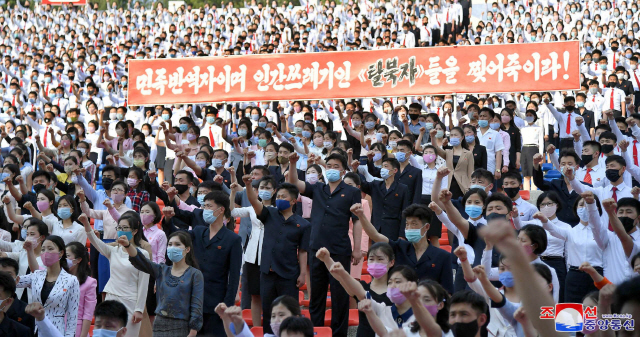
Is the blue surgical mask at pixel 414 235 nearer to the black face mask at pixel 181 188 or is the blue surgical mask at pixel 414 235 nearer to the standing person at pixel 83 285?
the standing person at pixel 83 285

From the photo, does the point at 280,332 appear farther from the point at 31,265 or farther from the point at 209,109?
the point at 209,109

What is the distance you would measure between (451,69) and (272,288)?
634cm

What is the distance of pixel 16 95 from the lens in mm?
17156

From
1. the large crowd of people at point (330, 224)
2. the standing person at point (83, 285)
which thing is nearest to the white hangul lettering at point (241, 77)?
the large crowd of people at point (330, 224)

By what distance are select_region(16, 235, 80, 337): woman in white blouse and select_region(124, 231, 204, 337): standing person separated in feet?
1.78

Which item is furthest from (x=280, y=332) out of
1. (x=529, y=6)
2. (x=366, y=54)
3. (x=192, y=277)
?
(x=529, y=6)

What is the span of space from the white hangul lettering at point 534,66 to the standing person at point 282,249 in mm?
6102

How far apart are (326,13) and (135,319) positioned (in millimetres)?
17984

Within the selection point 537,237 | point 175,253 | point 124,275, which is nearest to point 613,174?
point 537,237

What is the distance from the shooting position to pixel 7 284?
533 cm

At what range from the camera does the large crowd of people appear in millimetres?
4652

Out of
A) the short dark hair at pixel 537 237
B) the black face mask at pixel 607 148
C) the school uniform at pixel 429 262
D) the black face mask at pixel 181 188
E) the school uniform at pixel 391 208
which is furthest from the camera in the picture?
the black face mask at pixel 607 148

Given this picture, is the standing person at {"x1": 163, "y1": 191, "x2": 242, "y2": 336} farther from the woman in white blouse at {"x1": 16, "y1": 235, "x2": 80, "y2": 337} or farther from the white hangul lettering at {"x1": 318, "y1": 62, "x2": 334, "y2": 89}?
the white hangul lettering at {"x1": 318, "y1": 62, "x2": 334, "y2": 89}

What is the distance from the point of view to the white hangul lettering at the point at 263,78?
12523 mm
